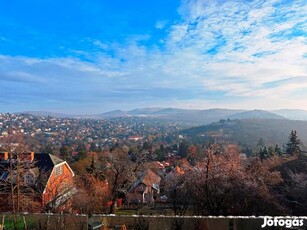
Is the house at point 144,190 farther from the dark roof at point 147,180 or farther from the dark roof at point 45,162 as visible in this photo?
the dark roof at point 45,162

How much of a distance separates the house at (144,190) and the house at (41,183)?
8.05 metres

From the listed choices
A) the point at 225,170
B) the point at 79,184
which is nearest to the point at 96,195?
the point at 79,184

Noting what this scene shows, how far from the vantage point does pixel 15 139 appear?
1191cm

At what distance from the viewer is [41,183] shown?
1997 cm

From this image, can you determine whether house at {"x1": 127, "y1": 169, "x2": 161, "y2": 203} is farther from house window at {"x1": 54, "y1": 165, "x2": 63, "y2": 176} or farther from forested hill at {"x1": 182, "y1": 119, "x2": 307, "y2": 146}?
forested hill at {"x1": 182, "y1": 119, "x2": 307, "y2": 146}

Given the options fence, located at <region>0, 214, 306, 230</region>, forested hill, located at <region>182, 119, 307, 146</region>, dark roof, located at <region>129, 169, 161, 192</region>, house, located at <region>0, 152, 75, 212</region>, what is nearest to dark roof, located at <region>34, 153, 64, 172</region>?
house, located at <region>0, 152, 75, 212</region>

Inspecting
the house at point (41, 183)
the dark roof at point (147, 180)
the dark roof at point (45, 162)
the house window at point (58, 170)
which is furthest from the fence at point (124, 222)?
the dark roof at point (147, 180)

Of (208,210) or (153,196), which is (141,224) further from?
(153,196)

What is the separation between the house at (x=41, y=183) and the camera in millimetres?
14352

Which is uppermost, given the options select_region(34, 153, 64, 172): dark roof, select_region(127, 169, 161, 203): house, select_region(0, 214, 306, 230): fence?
select_region(0, 214, 306, 230): fence

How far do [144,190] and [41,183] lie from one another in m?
15.7

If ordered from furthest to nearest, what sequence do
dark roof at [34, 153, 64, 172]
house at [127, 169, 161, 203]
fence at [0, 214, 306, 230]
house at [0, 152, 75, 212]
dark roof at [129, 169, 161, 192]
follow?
dark roof at [129, 169, 161, 192] < house at [127, 169, 161, 203] < dark roof at [34, 153, 64, 172] < house at [0, 152, 75, 212] < fence at [0, 214, 306, 230]

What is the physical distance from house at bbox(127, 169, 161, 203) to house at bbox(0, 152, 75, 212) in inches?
317

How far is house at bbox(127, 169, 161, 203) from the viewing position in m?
32.8
